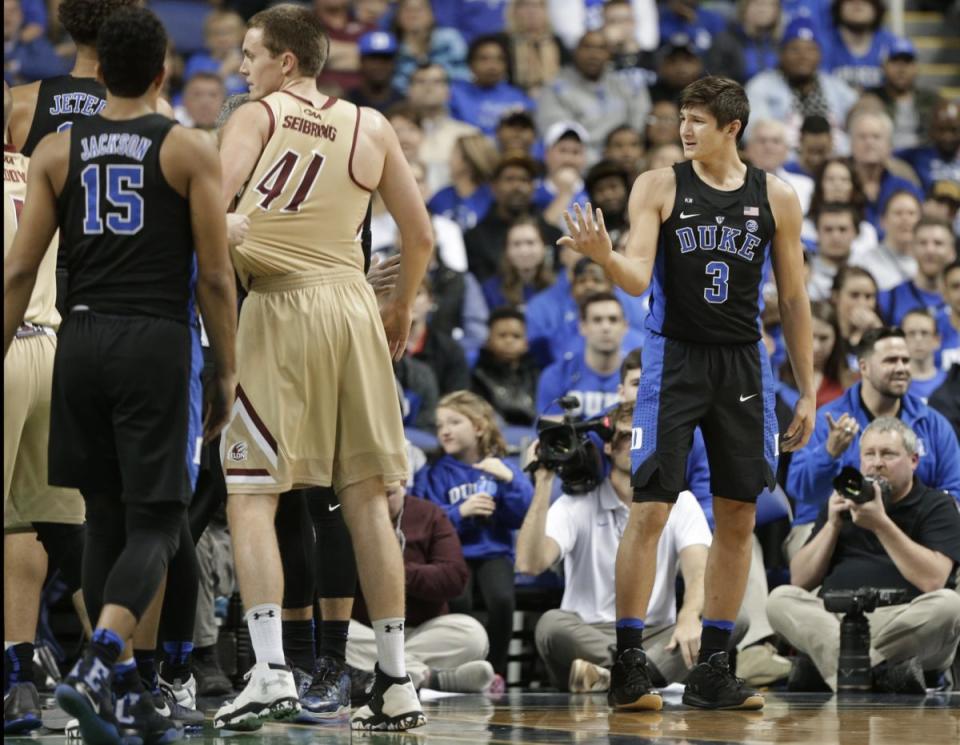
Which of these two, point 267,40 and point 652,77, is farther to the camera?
point 652,77

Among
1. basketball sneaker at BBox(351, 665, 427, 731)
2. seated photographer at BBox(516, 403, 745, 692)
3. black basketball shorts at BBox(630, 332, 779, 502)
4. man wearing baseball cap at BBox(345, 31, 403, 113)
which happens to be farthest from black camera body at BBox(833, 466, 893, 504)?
man wearing baseball cap at BBox(345, 31, 403, 113)

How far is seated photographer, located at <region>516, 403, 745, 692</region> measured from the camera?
323 inches

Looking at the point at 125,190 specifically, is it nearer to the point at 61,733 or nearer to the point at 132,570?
the point at 132,570

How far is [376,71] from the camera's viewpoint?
14.0m

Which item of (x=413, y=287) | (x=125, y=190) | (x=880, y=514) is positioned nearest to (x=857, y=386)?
(x=880, y=514)

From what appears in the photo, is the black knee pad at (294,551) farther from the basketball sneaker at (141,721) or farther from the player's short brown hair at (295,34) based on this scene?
the player's short brown hair at (295,34)

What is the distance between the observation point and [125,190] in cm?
488

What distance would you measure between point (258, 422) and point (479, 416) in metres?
3.77

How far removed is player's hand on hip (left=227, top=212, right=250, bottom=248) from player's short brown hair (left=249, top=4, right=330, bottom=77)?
0.61m

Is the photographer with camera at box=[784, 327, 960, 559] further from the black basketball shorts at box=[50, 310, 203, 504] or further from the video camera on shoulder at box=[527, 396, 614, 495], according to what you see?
the black basketball shorts at box=[50, 310, 203, 504]

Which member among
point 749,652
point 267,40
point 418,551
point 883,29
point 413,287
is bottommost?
point 749,652

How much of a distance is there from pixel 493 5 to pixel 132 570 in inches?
460

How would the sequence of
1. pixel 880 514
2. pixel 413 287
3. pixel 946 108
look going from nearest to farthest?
1. pixel 413 287
2. pixel 880 514
3. pixel 946 108

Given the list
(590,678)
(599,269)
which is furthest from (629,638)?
(599,269)
